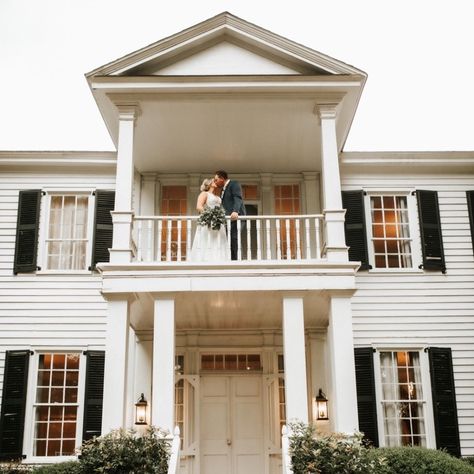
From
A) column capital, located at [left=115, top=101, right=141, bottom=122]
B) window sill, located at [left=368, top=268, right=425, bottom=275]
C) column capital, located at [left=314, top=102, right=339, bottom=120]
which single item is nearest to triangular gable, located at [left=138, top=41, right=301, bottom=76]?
column capital, located at [left=115, top=101, right=141, bottom=122]

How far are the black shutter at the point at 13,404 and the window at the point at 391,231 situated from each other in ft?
24.1

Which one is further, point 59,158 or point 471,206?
point 471,206

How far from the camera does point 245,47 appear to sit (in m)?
11.7

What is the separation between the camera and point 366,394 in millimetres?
12391

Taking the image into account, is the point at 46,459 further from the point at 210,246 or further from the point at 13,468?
the point at 210,246

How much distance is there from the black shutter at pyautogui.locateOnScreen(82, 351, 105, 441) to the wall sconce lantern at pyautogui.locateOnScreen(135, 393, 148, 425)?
755mm

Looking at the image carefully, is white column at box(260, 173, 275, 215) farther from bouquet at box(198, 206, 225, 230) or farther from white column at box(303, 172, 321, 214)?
bouquet at box(198, 206, 225, 230)

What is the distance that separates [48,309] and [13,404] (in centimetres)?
193

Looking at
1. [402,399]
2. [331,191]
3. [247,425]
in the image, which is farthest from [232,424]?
[331,191]

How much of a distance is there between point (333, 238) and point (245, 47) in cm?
393

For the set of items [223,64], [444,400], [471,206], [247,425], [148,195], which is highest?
[223,64]

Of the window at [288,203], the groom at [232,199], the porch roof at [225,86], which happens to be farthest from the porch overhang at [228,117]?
the groom at [232,199]

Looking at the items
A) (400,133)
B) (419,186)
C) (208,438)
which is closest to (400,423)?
(208,438)

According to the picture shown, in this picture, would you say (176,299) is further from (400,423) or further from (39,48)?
(39,48)
